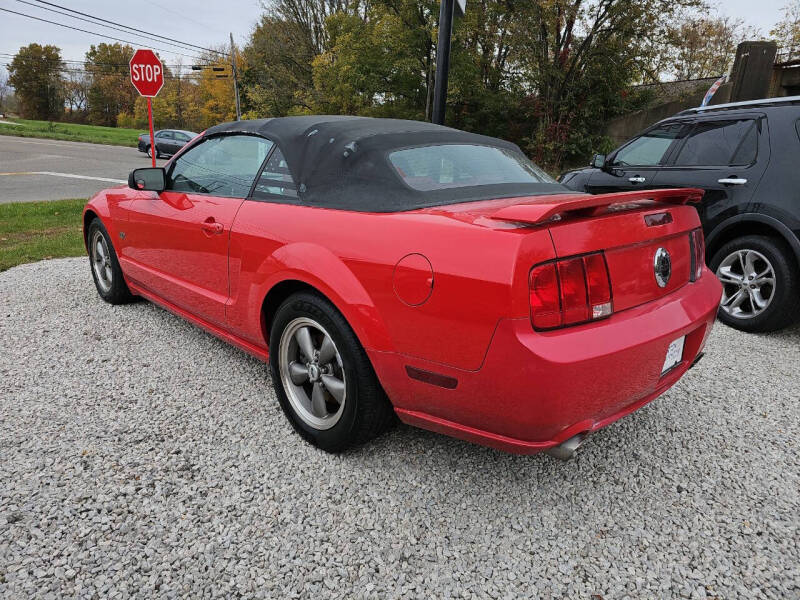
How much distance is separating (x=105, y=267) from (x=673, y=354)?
13.9 feet

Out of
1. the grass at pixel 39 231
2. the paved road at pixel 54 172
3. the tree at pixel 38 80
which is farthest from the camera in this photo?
the tree at pixel 38 80

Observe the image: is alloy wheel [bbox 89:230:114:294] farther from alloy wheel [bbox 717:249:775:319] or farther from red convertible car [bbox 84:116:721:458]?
alloy wheel [bbox 717:249:775:319]

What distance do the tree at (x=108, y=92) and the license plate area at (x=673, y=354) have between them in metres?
79.6

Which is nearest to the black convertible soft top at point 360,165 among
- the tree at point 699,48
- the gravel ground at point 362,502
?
the gravel ground at point 362,502

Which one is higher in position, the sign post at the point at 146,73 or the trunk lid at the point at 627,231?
the sign post at the point at 146,73

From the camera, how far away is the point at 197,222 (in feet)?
9.76

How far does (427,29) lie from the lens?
738 inches

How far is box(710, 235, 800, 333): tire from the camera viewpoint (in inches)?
159

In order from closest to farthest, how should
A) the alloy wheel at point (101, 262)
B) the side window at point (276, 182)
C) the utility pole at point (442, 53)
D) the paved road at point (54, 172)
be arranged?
the side window at point (276, 182) < the alloy wheel at point (101, 262) < the utility pole at point (442, 53) < the paved road at point (54, 172)

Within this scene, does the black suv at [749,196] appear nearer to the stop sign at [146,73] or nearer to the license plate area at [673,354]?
the license plate area at [673,354]

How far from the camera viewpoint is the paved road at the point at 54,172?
36.9 ft

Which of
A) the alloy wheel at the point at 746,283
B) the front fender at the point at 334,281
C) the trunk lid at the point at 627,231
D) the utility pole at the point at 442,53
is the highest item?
the utility pole at the point at 442,53

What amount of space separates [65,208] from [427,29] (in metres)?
14.2

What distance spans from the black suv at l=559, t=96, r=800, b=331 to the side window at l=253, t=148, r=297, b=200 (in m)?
3.65
